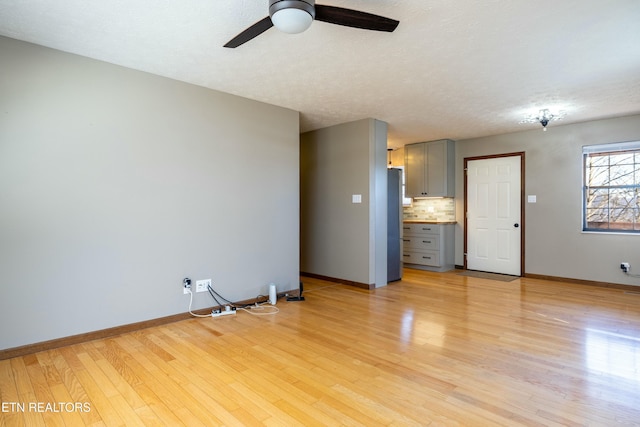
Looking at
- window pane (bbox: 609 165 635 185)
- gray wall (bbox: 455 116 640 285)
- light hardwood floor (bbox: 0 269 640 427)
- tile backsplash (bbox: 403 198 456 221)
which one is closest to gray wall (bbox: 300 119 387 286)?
light hardwood floor (bbox: 0 269 640 427)

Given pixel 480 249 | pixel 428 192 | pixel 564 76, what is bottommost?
pixel 480 249

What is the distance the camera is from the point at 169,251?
11.3ft

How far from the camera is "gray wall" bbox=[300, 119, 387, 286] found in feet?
16.3

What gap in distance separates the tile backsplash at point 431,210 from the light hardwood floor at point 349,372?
3.10 metres

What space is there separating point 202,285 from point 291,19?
9.23ft

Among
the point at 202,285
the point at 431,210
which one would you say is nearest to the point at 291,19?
the point at 202,285

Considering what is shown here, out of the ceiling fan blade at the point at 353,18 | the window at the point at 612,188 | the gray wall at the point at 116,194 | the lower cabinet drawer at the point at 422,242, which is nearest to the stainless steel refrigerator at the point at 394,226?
the lower cabinet drawer at the point at 422,242

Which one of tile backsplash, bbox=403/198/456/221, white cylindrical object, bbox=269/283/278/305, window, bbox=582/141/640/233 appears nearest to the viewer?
white cylindrical object, bbox=269/283/278/305

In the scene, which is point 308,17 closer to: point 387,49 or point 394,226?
point 387,49

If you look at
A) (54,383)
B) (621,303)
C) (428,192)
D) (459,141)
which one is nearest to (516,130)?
(459,141)

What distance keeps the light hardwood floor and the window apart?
1.74 meters

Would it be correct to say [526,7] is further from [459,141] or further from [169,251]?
[459,141]

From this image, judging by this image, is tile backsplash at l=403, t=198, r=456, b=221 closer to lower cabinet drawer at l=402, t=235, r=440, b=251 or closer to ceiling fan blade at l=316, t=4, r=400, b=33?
lower cabinet drawer at l=402, t=235, r=440, b=251

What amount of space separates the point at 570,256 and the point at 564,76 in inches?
126
